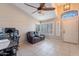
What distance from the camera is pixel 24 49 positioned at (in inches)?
67.0

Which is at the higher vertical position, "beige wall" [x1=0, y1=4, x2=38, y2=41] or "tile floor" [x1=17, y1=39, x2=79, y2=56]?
"beige wall" [x1=0, y1=4, x2=38, y2=41]

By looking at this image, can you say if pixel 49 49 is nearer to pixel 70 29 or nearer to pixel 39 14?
pixel 70 29

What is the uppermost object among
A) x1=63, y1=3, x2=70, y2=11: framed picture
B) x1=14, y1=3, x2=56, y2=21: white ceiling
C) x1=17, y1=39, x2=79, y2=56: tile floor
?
x1=63, y1=3, x2=70, y2=11: framed picture

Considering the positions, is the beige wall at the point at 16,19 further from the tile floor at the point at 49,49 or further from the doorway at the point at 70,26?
the doorway at the point at 70,26

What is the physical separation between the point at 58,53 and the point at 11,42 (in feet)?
2.45

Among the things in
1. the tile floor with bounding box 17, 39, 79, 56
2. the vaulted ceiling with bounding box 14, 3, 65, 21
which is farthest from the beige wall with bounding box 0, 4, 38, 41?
the tile floor with bounding box 17, 39, 79, 56

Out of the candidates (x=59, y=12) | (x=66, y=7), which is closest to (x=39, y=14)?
(x=59, y=12)

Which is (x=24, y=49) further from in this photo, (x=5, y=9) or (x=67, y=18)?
(x=67, y=18)

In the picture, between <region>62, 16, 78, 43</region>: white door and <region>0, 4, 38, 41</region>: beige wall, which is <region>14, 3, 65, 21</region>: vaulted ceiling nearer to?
<region>0, 4, 38, 41</region>: beige wall

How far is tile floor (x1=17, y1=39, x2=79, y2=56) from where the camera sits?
1.70 metres

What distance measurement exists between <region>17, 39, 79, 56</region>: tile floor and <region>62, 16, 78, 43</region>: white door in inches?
3.6

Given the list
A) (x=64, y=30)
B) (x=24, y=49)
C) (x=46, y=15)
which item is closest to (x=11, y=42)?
(x=24, y=49)

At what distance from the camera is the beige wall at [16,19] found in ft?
5.54

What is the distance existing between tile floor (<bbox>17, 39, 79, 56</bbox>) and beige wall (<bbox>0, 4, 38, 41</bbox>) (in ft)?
0.60
